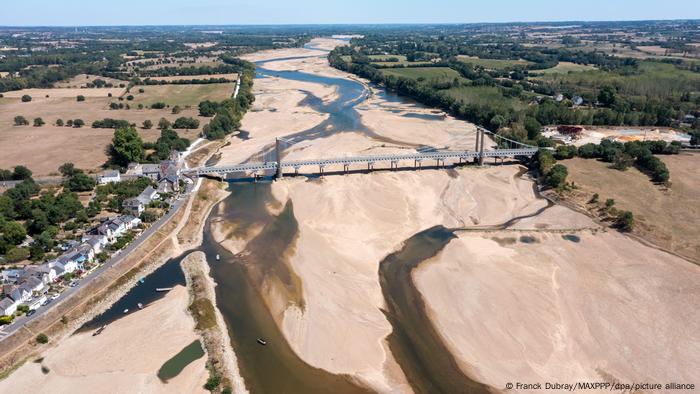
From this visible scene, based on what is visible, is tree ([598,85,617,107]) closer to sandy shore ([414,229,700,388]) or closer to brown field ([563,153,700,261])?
brown field ([563,153,700,261])

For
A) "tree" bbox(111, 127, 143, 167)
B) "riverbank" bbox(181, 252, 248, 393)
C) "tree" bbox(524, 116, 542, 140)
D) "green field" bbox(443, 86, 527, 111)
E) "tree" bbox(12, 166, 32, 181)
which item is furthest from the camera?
"green field" bbox(443, 86, 527, 111)

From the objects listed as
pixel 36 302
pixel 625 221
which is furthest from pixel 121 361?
pixel 625 221

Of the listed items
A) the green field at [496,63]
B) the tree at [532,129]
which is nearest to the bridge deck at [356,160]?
the tree at [532,129]

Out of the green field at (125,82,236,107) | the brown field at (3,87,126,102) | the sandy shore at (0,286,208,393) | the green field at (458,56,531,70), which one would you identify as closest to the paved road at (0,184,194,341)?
the sandy shore at (0,286,208,393)

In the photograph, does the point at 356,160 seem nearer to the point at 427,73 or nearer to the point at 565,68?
the point at 427,73

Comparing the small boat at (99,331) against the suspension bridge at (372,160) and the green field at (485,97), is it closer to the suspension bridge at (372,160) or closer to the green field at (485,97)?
the suspension bridge at (372,160)

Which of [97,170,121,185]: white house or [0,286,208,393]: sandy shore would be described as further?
[97,170,121,185]: white house

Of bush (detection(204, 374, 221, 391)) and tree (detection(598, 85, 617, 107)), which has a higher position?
tree (detection(598, 85, 617, 107))
